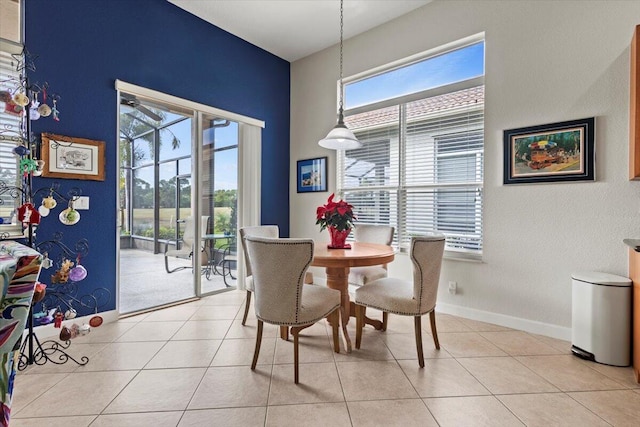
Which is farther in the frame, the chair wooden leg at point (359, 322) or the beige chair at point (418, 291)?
the chair wooden leg at point (359, 322)

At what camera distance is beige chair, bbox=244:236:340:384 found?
1.90m

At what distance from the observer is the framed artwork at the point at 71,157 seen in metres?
2.58

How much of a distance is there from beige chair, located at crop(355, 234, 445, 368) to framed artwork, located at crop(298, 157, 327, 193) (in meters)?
2.26

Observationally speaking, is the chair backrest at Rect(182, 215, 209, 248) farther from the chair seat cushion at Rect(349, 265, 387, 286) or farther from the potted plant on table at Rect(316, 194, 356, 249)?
the chair seat cushion at Rect(349, 265, 387, 286)

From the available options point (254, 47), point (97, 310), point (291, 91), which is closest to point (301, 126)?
point (291, 91)

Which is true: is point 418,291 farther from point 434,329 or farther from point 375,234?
point 375,234

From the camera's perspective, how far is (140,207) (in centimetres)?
336

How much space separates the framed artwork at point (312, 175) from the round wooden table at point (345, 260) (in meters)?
1.64

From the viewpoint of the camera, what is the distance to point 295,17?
364 centimetres

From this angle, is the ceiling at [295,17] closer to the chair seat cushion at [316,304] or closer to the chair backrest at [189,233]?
the chair backrest at [189,233]

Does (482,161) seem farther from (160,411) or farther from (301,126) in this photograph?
(160,411)

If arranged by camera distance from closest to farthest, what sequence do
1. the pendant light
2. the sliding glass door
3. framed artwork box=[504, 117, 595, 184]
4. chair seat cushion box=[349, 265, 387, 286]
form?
framed artwork box=[504, 117, 595, 184] < the pendant light < chair seat cushion box=[349, 265, 387, 286] < the sliding glass door

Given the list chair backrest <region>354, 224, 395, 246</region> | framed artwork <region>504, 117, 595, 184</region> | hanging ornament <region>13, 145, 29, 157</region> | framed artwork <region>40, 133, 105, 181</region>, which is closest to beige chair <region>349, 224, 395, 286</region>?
chair backrest <region>354, 224, 395, 246</region>

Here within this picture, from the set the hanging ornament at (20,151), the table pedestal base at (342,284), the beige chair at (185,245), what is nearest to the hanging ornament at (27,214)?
the hanging ornament at (20,151)
